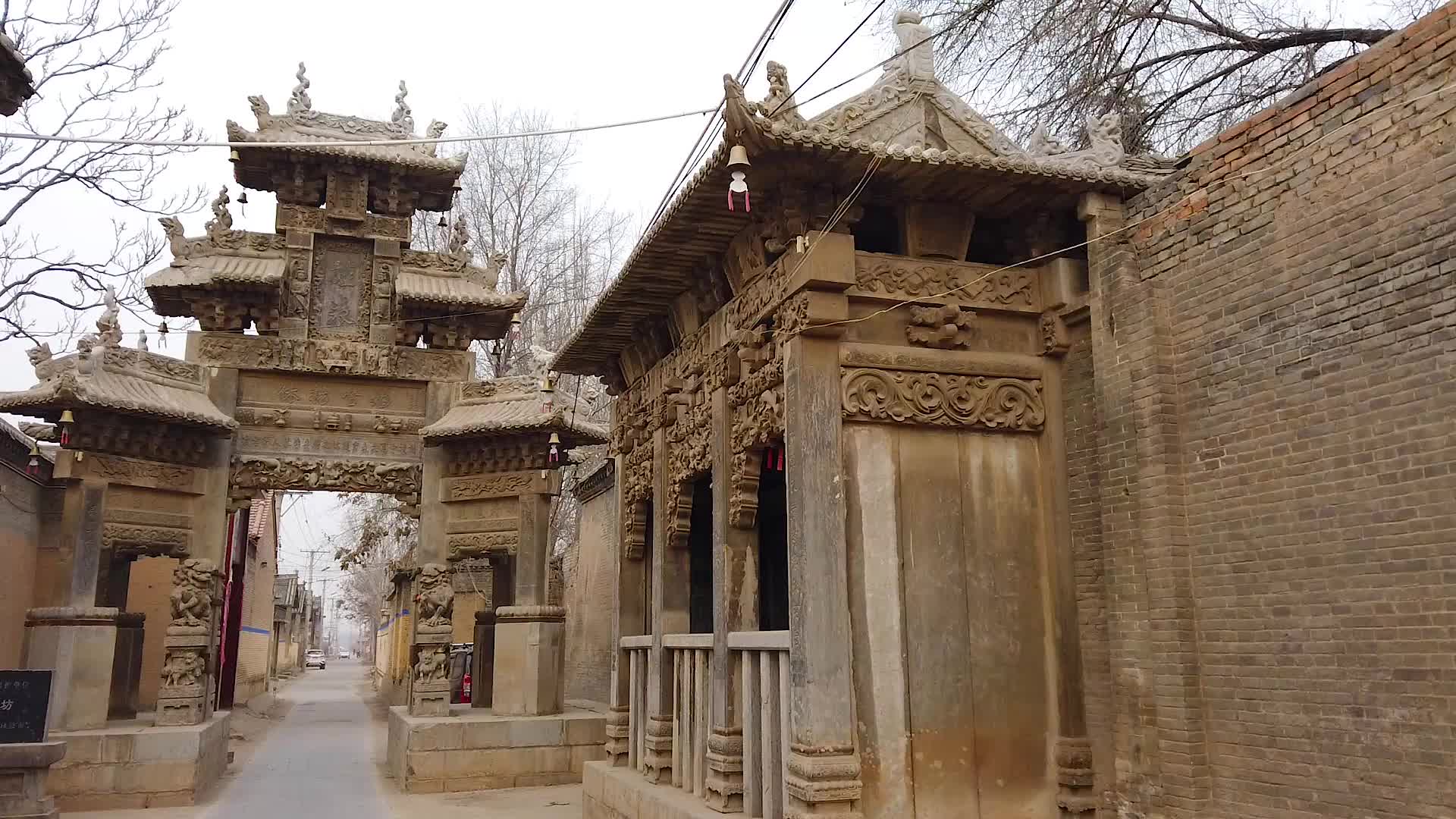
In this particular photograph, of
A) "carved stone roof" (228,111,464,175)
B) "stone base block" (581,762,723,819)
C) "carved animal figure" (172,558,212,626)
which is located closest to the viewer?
"stone base block" (581,762,723,819)

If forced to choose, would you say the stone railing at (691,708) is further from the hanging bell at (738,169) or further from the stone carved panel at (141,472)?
the stone carved panel at (141,472)

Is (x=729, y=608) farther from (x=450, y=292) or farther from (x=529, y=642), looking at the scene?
(x=450, y=292)

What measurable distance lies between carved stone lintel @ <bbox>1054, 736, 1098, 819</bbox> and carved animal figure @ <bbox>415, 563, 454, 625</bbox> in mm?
10488

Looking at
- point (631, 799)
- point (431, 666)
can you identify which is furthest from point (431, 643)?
point (631, 799)

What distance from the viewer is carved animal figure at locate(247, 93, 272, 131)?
16.5 m

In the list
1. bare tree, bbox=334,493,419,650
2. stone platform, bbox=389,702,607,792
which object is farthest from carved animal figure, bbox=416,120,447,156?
stone platform, bbox=389,702,607,792

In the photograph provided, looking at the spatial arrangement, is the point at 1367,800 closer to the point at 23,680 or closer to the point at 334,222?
the point at 23,680

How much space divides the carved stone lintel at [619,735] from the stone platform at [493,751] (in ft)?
9.99

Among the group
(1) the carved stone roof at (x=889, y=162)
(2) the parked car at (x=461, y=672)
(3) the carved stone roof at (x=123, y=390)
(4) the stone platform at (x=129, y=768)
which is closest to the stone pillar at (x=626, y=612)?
(1) the carved stone roof at (x=889, y=162)

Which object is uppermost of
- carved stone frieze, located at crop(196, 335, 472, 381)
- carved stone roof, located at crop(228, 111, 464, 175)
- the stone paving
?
carved stone roof, located at crop(228, 111, 464, 175)

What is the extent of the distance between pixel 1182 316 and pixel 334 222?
13821 mm

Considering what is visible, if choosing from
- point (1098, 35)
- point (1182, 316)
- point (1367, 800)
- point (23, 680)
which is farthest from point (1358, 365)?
point (23, 680)

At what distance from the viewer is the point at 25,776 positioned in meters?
10.7

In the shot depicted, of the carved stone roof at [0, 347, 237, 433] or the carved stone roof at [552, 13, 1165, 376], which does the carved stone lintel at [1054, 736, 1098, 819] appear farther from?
the carved stone roof at [0, 347, 237, 433]
